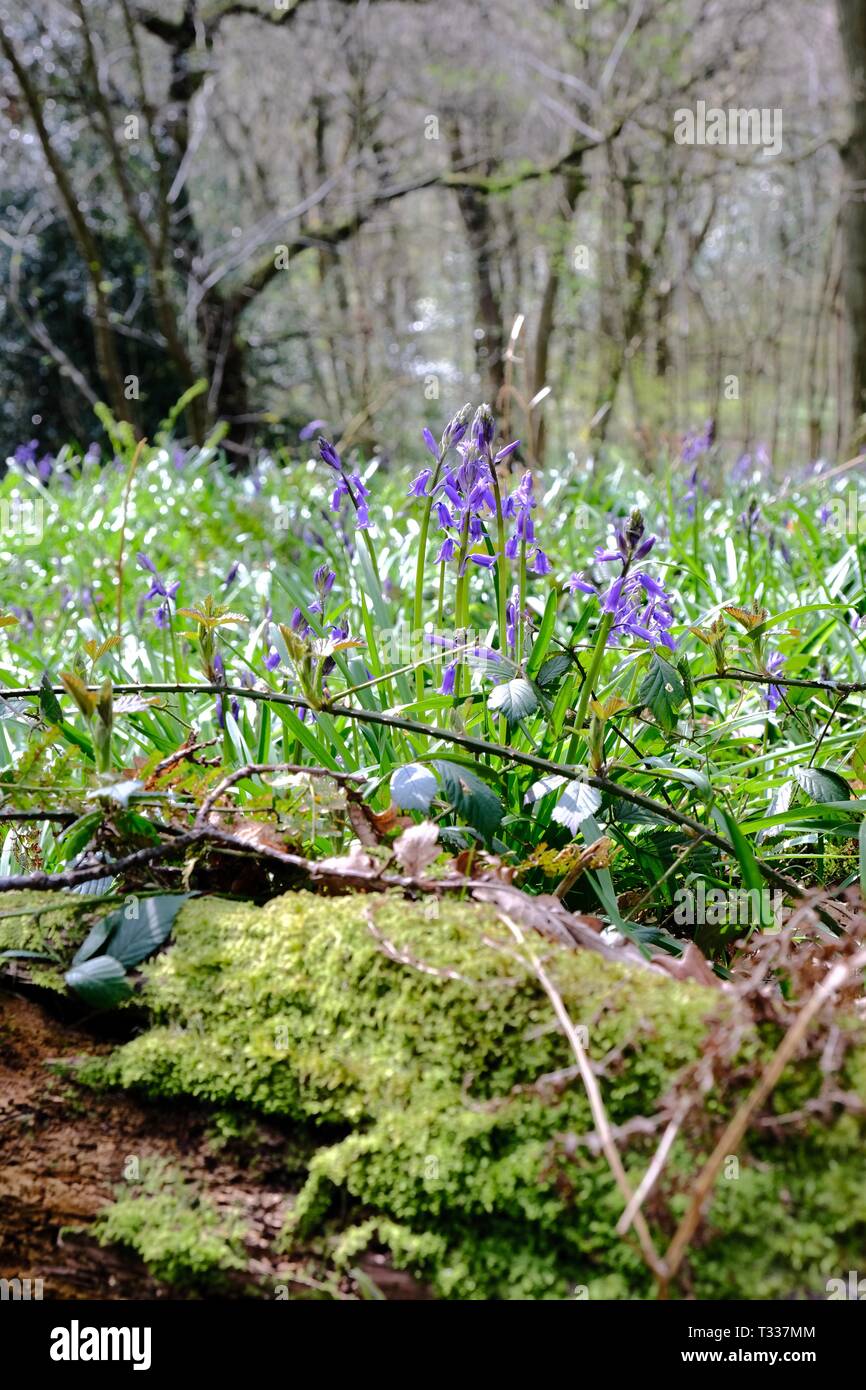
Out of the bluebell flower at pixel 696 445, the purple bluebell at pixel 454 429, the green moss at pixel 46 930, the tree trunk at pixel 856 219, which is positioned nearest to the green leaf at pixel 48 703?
the green moss at pixel 46 930

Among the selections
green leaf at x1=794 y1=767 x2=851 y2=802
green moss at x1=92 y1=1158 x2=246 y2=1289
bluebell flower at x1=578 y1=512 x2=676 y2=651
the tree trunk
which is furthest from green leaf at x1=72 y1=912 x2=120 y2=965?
the tree trunk

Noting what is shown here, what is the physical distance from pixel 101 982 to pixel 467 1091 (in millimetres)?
512

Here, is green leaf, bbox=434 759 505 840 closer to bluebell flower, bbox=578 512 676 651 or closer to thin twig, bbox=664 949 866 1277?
bluebell flower, bbox=578 512 676 651

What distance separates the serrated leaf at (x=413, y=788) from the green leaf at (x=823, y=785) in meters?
0.70

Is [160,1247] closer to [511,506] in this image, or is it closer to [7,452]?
[511,506]

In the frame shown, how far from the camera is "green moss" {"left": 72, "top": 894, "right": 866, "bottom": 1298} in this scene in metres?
1.07

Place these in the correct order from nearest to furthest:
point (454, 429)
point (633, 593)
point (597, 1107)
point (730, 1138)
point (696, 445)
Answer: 1. point (730, 1138)
2. point (597, 1107)
3. point (454, 429)
4. point (633, 593)
5. point (696, 445)

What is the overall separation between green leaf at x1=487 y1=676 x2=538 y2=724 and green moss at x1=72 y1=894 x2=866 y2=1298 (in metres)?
0.38

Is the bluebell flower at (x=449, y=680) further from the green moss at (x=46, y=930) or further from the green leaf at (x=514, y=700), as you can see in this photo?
the green moss at (x=46, y=930)

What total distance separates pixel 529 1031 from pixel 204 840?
64 cm

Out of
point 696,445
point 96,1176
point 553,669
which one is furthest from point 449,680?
point 696,445

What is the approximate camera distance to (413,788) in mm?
1626

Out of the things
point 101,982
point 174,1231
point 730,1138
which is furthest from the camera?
point 101,982

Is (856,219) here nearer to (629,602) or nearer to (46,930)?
(629,602)
